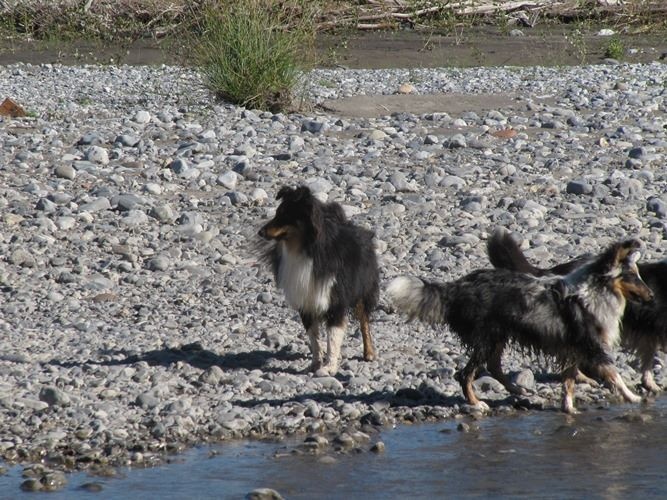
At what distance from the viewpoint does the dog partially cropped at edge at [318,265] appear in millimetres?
7363

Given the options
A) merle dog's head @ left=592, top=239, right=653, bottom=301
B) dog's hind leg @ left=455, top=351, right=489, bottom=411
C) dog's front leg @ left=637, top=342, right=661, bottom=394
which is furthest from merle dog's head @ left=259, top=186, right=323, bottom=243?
dog's front leg @ left=637, top=342, right=661, bottom=394

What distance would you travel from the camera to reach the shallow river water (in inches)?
225

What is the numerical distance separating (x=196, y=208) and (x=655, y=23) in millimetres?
14924

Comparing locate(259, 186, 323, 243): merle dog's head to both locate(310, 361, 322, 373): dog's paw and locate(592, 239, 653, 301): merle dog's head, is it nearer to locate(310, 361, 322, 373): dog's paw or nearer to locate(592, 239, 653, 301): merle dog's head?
locate(310, 361, 322, 373): dog's paw

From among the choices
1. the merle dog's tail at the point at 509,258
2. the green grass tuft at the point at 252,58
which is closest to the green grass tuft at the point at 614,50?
the green grass tuft at the point at 252,58

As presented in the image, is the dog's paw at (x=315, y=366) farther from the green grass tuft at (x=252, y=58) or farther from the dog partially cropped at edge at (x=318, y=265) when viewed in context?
the green grass tuft at (x=252, y=58)

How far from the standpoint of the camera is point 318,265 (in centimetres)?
737

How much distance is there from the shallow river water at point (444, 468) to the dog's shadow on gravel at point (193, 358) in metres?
1.08

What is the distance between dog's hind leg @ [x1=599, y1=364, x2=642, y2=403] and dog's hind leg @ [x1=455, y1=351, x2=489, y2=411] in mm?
661

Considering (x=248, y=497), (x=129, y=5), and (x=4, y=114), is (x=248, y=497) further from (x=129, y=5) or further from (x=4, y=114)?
(x=129, y=5)

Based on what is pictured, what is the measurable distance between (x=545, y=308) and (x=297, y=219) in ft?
4.98

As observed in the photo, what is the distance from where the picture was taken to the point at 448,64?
20.0 metres

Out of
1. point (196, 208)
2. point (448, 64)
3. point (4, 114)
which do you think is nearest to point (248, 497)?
point (196, 208)

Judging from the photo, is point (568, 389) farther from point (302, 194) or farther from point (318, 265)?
point (302, 194)
